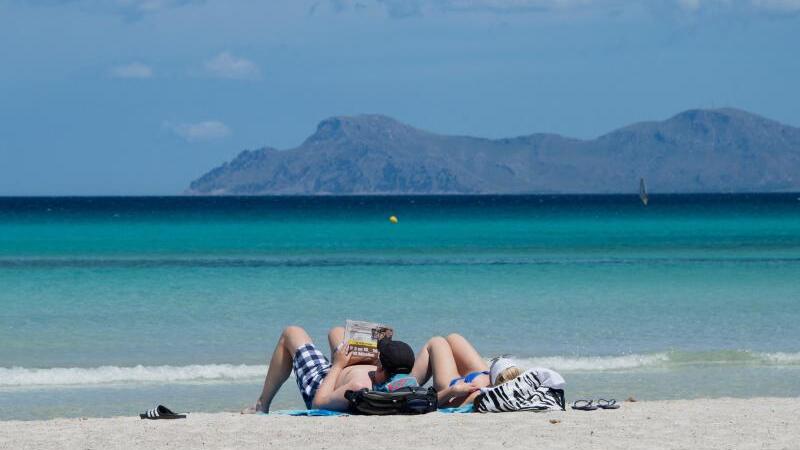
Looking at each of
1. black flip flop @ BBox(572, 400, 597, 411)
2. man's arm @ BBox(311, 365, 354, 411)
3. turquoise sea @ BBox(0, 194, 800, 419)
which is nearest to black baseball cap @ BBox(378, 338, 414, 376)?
man's arm @ BBox(311, 365, 354, 411)

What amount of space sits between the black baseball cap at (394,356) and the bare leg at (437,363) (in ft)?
1.09

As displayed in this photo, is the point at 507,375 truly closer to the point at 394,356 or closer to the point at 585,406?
the point at 585,406

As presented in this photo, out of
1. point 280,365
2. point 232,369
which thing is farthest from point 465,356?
point 232,369

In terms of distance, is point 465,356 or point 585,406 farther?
point 585,406

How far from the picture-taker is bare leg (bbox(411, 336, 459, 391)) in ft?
29.3

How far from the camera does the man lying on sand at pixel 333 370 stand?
8525mm

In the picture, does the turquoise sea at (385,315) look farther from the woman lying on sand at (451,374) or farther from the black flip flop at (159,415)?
the woman lying on sand at (451,374)

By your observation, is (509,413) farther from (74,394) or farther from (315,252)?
(315,252)

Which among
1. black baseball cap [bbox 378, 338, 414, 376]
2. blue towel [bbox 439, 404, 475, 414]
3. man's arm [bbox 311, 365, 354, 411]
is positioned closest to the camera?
black baseball cap [bbox 378, 338, 414, 376]

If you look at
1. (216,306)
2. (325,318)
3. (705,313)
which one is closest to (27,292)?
(216,306)

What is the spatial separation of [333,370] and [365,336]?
419mm

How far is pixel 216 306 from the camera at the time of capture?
1875 centimetres

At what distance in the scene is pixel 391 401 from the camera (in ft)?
28.8

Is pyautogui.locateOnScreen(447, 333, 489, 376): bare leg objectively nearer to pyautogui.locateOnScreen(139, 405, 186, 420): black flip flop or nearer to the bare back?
the bare back
